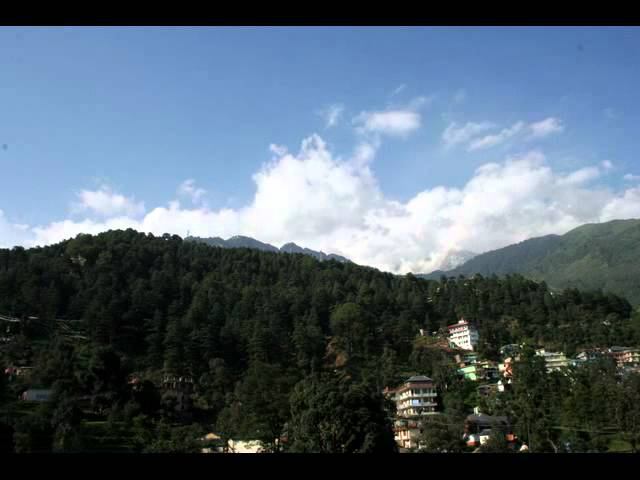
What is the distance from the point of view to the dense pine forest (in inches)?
638

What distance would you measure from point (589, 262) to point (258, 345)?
75.3 metres

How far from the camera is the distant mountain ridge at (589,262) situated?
228ft

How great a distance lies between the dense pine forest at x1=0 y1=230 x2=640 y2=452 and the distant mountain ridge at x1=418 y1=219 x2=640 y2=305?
28890 mm

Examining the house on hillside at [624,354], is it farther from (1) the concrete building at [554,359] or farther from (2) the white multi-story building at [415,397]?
(2) the white multi-story building at [415,397]

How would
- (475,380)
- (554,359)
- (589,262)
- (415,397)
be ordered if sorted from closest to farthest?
(415,397) < (475,380) < (554,359) < (589,262)

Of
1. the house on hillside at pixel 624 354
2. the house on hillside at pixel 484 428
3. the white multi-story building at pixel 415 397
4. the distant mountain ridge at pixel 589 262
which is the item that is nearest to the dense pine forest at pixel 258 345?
the house on hillside at pixel 484 428

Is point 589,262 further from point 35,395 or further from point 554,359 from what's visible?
point 35,395

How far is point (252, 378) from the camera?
19.2 meters

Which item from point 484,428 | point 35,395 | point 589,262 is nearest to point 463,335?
point 484,428

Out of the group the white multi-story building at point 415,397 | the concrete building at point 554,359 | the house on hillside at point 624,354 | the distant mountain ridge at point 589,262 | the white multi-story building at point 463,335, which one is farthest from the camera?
the distant mountain ridge at point 589,262

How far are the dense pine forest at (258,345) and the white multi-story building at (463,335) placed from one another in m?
0.80

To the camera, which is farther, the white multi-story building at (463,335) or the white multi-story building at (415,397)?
the white multi-story building at (463,335)

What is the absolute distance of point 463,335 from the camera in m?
37.5
